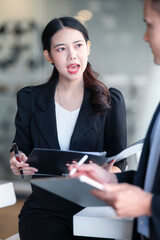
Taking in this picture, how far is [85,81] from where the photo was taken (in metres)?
2.16

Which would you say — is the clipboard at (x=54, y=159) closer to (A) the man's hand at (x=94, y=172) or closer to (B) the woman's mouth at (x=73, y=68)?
(A) the man's hand at (x=94, y=172)

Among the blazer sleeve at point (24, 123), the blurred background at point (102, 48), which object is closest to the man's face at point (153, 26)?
the blazer sleeve at point (24, 123)

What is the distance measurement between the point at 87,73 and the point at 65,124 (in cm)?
31

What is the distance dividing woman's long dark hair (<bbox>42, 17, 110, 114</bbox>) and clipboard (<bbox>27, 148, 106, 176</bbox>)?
373 mm

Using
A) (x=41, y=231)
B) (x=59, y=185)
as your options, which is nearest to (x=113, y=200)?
(x=59, y=185)

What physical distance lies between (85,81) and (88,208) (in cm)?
90

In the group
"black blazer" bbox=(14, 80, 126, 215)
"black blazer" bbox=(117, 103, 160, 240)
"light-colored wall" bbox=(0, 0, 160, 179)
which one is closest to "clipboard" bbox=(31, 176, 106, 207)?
"black blazer" bbox=(117, 103, 160, 240)

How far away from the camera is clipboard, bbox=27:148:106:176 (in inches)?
64.7

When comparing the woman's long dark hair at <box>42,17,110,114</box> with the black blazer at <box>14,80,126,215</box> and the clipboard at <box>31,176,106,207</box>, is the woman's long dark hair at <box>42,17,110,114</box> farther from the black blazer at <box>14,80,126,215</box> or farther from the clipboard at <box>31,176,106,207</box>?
the clipboard at <box>31,176,106,207</box>

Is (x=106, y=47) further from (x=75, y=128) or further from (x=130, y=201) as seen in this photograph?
(x=130, y=201)

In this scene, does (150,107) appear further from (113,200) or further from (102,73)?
(113,200)

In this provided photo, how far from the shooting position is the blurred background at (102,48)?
4082 mm

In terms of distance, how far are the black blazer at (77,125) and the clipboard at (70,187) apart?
69 centimetres

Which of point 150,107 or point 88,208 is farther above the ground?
point 150,107
